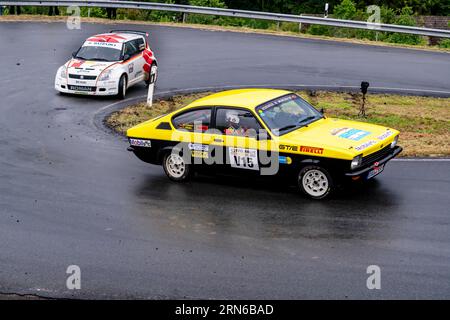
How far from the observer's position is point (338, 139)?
12.7 m

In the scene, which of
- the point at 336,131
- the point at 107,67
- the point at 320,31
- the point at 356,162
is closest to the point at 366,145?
the point at 356,162

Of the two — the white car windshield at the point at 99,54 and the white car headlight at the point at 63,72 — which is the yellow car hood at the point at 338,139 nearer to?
the white car windshield at the point at 99,54

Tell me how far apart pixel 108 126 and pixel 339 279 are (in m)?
9.90

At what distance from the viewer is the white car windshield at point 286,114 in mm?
13109

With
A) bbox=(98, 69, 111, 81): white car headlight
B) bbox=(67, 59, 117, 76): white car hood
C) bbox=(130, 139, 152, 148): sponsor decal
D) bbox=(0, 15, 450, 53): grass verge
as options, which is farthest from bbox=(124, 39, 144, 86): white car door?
bbox=(0, 15, 450, 53): grass verge

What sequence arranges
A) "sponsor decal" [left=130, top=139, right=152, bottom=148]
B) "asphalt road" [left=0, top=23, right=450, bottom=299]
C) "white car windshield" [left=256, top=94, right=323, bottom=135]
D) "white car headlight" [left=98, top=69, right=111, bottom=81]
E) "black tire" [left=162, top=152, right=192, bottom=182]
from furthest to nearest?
"white car headlight" [left=98, top=69, right=111, bottom=81]
"sponsor decal" [left=130, top=139, right=152, bottom=148]
"black tire" [left=162, top=152, right=192, bottom=182]
"white car windshield" [left=256, top=94, right=323, bottom=135]
"asphalt road" [left=0, top=23, right=450, bottom=299]

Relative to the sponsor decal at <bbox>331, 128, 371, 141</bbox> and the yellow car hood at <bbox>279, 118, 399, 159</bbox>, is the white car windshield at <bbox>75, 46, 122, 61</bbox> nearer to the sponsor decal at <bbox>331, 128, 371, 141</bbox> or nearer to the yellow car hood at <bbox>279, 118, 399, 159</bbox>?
the yellow car hood at <bbox>279, 118, 399, 159</bbox>

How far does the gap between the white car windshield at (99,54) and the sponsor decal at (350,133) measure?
10.3m

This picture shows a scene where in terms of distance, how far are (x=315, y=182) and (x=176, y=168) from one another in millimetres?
2718

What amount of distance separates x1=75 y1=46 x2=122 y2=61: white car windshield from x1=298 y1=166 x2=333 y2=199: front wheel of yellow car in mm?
10644

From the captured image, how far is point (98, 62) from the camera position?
71.3 ft

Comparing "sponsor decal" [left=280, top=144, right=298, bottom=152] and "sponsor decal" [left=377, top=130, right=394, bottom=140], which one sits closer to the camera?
"sponsor decal" [left=280, top=144, right=298, bottom=152]

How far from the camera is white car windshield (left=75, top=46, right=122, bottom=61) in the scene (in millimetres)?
21969

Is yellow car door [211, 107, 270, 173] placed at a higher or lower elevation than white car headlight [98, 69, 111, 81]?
higher
